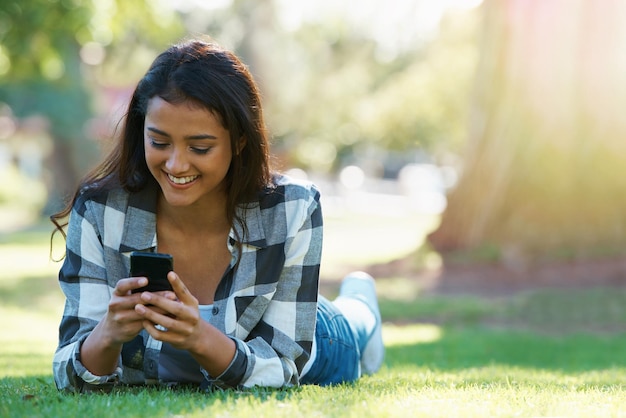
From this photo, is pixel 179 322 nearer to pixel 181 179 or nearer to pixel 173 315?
pixel 173 315

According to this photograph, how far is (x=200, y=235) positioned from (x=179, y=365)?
58 centimetres

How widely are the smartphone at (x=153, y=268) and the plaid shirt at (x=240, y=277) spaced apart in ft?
1.73

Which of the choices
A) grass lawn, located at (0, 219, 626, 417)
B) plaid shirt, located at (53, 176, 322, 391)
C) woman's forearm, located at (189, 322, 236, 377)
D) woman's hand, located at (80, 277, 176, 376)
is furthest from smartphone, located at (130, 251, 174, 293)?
plaid shirt, located at (53, 176, 322, 391)

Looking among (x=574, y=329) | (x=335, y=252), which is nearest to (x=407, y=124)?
(x=335, y=252)

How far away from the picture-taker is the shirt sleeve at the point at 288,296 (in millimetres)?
3641

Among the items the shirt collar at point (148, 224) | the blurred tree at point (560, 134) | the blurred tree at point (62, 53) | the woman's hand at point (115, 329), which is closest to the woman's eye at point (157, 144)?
the shirt collar at point (148, 224)

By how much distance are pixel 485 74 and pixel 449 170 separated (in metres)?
37.9

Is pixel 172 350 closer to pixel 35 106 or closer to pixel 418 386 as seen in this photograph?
pixel 418 386

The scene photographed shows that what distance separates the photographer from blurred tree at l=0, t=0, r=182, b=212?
12.3m

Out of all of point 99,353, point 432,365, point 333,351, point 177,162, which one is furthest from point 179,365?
point 432,365

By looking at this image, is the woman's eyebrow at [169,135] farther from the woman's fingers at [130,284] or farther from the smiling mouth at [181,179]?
the woman's fingers at [130,284]

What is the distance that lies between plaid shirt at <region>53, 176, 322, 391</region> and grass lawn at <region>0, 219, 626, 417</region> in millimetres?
160

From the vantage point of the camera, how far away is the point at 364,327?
472cm

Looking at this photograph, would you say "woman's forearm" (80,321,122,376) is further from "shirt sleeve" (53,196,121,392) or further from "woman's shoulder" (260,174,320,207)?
"woman's shoulder" (260,174,320,207)
